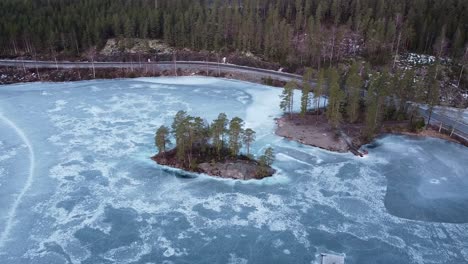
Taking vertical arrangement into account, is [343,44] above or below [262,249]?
above

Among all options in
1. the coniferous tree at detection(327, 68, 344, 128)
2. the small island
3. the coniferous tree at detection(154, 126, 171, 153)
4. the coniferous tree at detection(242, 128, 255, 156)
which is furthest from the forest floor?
the coniferous tree at detection(154, 126, 171, 153)

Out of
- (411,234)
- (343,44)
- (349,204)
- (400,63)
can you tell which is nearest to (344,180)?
(349,204)

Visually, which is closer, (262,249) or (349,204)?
(262,249)

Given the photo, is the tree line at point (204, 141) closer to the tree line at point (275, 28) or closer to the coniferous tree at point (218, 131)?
the coniferous tree at point (218, 131)

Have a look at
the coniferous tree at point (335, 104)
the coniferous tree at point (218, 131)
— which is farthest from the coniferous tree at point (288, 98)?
the coniferous tree at point (218, 131)

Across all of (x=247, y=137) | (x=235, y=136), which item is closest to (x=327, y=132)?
(x=247, y=137)

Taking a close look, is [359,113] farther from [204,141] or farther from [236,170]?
[204,141]

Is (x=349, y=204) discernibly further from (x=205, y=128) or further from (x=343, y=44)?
(x=343, y=44)

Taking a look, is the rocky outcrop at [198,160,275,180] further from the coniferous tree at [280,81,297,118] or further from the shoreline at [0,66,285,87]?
the shoreline at [0,66,285,87]
